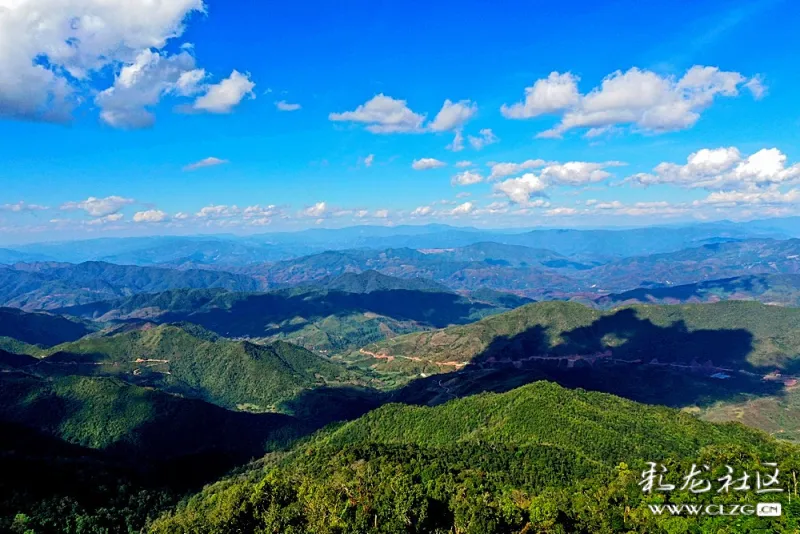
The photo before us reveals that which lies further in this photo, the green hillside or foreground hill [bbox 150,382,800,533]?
the green hillside

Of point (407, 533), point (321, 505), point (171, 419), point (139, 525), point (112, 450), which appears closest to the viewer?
point (407, 533)

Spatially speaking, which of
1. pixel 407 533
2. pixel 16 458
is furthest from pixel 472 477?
pixel 16 458

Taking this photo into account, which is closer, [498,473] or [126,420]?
[498,473]

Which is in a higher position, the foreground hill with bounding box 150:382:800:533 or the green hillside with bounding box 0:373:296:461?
the foreground hill with bounding box 150:382:800:533

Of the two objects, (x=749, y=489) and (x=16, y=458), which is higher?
(x=749, y=489)

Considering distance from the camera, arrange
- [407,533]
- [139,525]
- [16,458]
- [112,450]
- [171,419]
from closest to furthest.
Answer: [407,533] < [139,525] < [16,458] < [112,450] < [171,419]

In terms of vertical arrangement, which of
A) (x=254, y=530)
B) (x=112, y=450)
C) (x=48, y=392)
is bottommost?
(x=112, y=450)

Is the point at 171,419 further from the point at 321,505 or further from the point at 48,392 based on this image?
the point at 321,505

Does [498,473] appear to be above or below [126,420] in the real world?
above
